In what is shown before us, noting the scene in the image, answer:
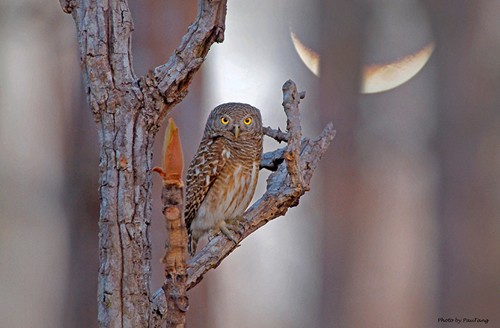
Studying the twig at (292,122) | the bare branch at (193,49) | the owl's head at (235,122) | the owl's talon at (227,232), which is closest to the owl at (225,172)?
the owl's head at (235,122)

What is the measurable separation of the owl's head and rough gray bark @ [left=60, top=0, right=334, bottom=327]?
428mm

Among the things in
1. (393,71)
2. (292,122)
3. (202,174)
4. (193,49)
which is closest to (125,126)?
(193,49)

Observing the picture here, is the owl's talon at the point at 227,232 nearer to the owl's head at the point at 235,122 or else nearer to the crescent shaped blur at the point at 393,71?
the owl's head at the point at 235,122

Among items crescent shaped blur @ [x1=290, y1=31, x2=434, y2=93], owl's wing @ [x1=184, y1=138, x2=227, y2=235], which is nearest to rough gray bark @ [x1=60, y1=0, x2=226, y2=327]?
owl's wing @ [x1=184, y1=138, x2=227, y2=235]

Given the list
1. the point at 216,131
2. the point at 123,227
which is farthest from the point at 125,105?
the point at 216,131

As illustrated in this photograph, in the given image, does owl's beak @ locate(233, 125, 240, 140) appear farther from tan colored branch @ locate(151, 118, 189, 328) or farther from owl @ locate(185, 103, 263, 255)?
tan colored branch @ locate(151, 118, 189, 328)

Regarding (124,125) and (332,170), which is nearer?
(124,125)

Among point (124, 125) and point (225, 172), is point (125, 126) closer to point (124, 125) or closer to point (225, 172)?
point (124, 125)

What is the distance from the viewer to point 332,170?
2.22 meters

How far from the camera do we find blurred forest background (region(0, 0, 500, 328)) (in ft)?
6.40

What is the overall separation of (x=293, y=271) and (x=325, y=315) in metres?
0.21

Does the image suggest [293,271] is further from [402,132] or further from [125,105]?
[125,105]

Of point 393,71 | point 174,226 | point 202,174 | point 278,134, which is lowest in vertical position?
point 174,226

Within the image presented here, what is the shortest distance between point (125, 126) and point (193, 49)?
18cm
